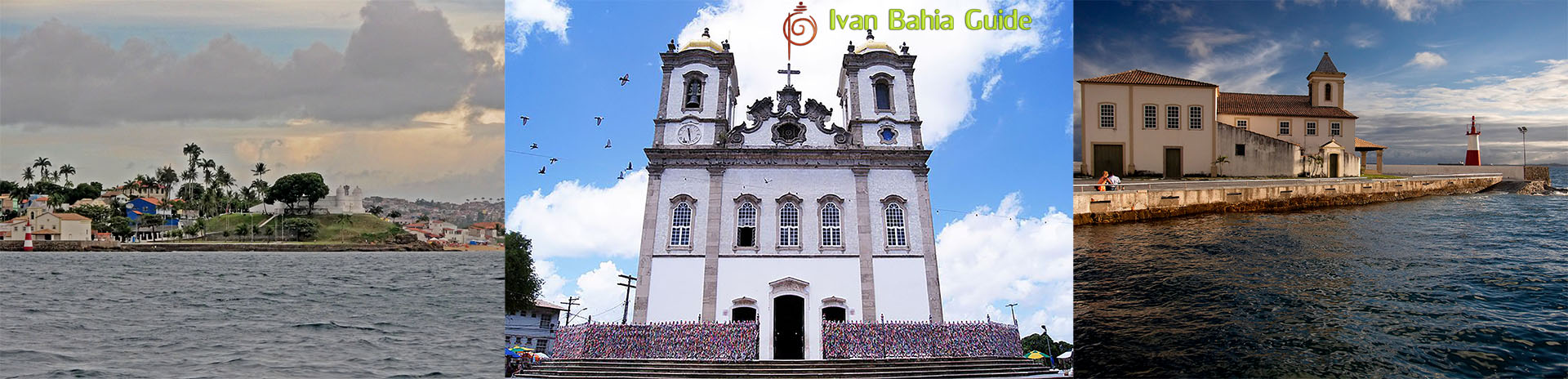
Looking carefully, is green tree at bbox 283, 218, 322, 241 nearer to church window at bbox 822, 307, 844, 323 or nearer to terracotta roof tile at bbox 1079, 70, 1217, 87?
church window at bbox 822, 307, 844, 323

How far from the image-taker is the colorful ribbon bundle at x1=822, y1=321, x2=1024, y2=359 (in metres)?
9.52

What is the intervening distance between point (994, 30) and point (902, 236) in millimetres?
2717

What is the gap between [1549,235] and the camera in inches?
487

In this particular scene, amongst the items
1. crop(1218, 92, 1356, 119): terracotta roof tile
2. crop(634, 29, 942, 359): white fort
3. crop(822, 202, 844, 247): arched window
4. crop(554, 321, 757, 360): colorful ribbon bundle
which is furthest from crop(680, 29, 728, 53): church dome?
crop(1218, 92, 1356, 119): terracotta roof tile

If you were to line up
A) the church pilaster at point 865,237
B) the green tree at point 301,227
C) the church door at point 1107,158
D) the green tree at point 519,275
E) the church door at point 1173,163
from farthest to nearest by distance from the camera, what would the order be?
the green tree at point 301,227, the church door at point 1173,163, the church door at point 1107,158, the church pilaster at point 865,237, the green tree at point 519,275

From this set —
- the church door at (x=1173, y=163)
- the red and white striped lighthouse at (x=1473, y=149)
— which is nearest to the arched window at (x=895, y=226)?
the church door at (x=1173, y=163)

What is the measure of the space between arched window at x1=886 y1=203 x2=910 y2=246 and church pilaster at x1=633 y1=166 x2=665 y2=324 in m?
2.86

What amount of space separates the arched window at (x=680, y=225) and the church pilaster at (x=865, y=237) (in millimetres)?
2051

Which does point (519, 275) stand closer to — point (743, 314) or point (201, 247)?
point (743, 314)

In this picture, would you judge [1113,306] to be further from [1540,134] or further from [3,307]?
[3,307]

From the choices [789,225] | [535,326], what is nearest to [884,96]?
[789,225]

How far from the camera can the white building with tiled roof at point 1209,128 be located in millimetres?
10430

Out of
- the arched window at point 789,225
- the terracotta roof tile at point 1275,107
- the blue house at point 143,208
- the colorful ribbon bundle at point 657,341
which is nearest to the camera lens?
the colorful ribbon bundle at point 657,341

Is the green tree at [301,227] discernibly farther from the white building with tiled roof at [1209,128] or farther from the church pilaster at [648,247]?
the white building with tiled roof at [1209,128]
